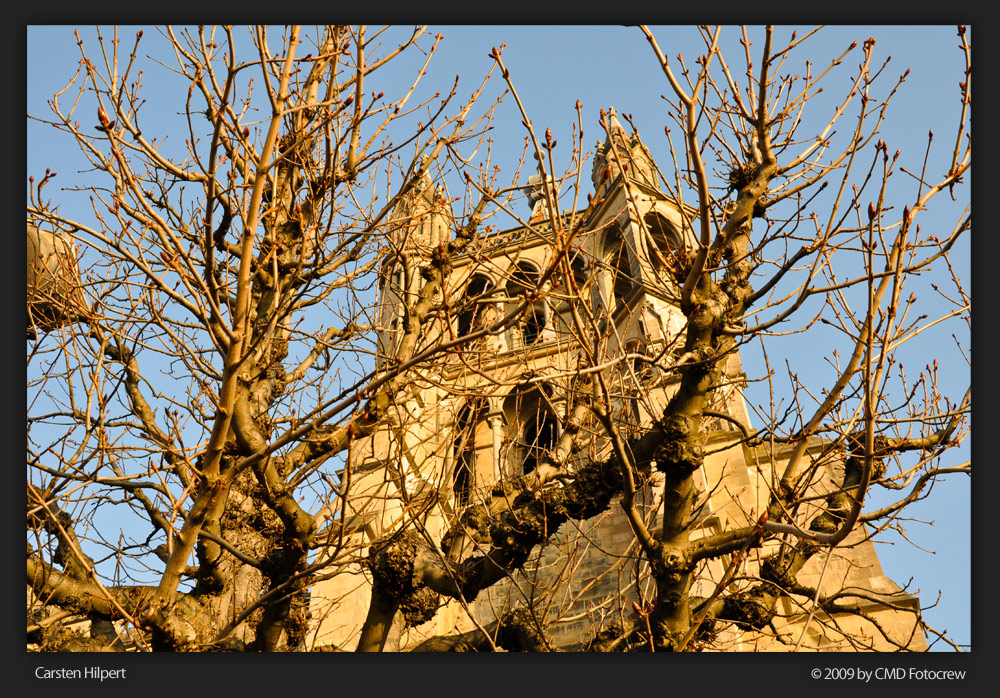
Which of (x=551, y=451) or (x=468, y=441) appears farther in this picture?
(x=468, y=441)

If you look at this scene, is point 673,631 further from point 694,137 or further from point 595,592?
point 595,592

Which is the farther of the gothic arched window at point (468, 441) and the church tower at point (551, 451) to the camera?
the church tower at point (551, 451)

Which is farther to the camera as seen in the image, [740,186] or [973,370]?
[740,186]

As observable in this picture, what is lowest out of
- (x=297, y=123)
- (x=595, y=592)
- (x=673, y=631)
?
(x=673, y=631)

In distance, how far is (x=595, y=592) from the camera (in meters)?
12.9

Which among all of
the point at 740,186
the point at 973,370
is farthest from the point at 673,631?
the point at 740,186

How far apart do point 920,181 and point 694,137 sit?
162 cm

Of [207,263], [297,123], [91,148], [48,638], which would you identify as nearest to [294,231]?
[297,123]

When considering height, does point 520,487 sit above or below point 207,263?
below

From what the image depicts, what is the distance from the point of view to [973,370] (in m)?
5.71

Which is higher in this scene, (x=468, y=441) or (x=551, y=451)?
(x=468, y=441)

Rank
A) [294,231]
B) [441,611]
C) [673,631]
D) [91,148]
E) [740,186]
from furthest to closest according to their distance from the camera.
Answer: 1. [441,611]
2. [294,231]
3. [740,186]
4. [91,148]
5. [673,631]

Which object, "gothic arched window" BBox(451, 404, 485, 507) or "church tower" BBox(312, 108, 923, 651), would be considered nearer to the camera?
"gothic arched window" BBox(451, 404, 485, 507)

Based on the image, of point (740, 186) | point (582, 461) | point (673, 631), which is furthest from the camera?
point (582, 461)
